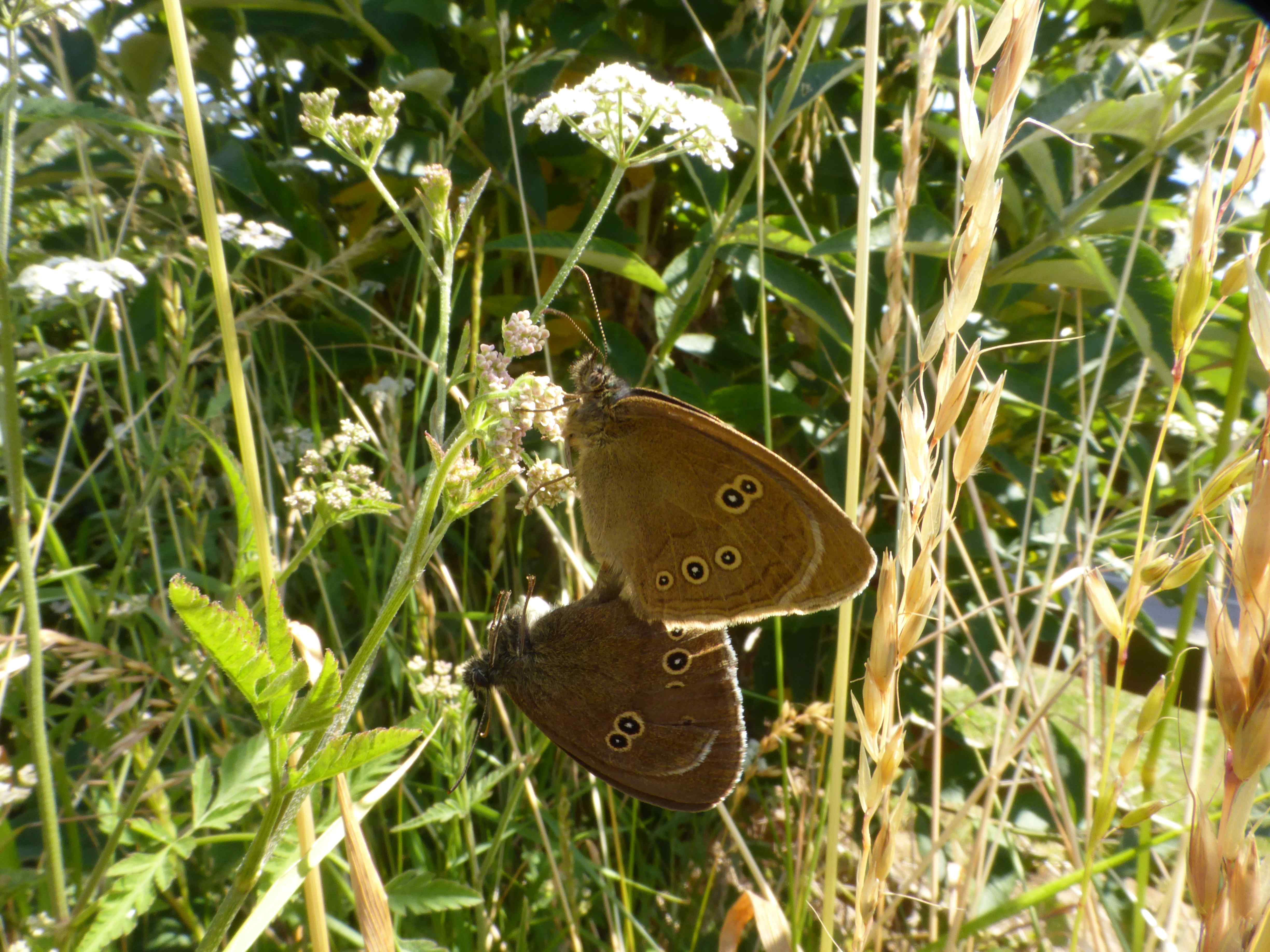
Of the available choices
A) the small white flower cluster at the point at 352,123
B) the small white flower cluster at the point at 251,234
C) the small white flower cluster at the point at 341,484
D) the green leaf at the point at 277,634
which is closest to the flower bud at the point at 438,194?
the small white flower cluster at the point at 352,123

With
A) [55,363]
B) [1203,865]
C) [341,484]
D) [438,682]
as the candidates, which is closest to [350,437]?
[341,484]

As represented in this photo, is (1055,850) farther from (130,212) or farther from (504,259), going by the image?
(130,212)

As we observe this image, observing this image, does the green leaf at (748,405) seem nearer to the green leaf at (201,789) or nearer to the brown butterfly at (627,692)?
the brown butterfly at (627,692)

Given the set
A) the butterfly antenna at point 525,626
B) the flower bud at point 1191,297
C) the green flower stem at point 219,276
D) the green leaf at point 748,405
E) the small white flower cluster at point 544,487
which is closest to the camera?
the flower bud at point 1191,297

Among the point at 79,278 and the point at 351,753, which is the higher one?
the point at 79,278

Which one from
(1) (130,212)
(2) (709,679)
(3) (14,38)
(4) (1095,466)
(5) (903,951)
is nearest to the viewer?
(3) (14,38)

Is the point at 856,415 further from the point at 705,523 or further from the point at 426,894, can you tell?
the point at 426,894

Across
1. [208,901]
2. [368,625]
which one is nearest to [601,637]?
[368,625]
